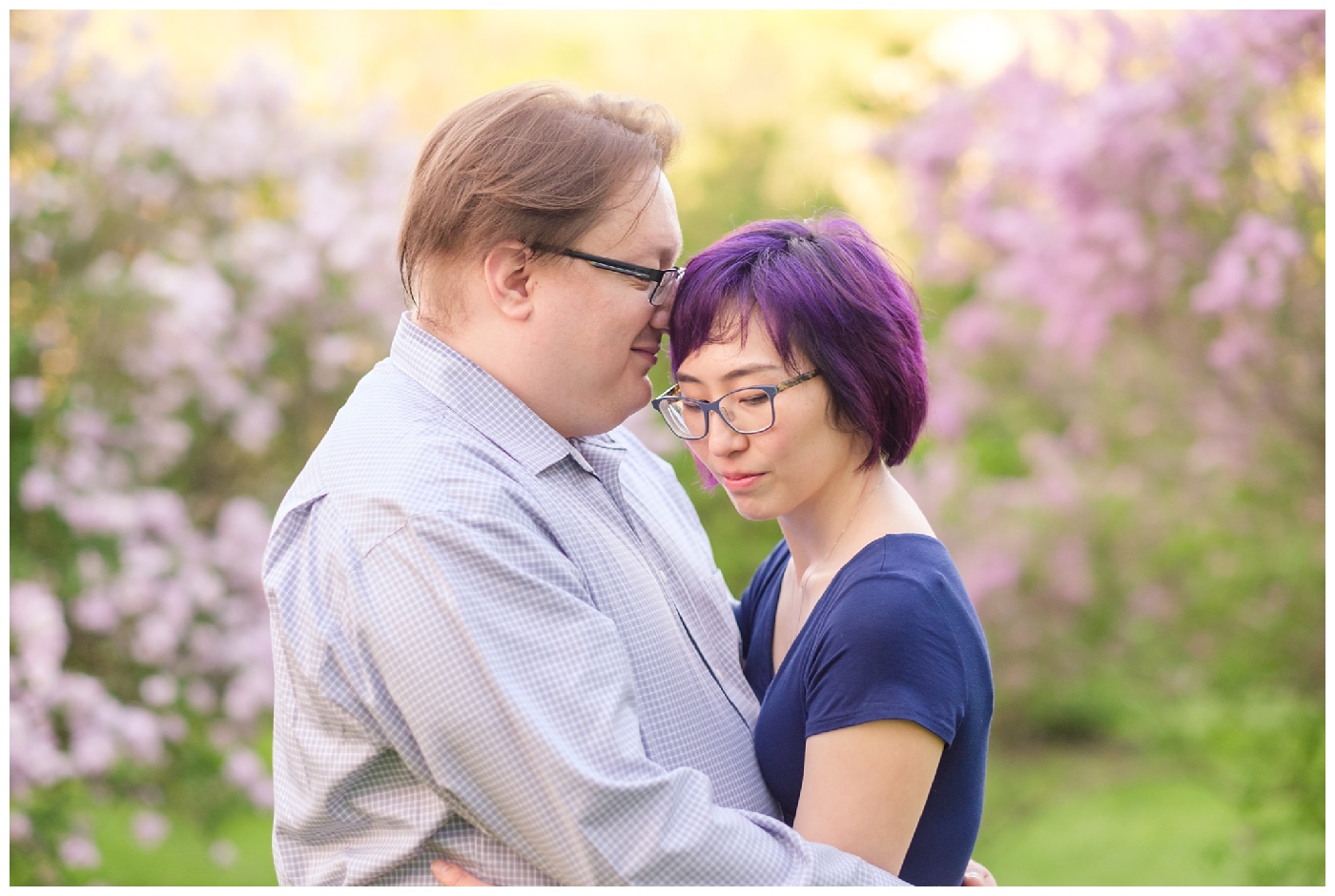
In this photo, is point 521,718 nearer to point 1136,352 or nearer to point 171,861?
point 171,861

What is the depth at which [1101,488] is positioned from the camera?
17.8ft

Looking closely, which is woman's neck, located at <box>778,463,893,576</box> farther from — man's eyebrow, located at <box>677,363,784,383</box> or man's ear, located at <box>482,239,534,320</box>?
man's ear, located at <box>482,239,534,320</box>

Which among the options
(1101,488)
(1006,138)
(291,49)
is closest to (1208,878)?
(1101,488)

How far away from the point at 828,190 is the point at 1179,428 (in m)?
2.65

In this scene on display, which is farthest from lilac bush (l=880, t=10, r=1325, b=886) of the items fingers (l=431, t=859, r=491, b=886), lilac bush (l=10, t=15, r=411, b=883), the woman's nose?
fingers (l=431, t=859, r=491, b=886)

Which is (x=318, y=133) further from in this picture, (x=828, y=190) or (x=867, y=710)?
(x=867, y=710)

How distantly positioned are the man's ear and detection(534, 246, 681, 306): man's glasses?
0.04 m

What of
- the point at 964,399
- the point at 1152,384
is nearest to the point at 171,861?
the point at 964,399

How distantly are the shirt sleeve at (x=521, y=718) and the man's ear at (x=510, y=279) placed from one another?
1.43ft

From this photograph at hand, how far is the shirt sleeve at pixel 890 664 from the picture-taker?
5.75 feet

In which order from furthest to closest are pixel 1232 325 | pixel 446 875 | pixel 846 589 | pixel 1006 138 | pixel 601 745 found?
1. pixel 1006 138
2. pixel 1232 325
3. pixel 846 589
4. pixel 446 875
5. pixel 601 745

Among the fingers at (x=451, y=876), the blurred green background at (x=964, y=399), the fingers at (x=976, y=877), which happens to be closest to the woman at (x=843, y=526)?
the fingers at (x=976, y=877)

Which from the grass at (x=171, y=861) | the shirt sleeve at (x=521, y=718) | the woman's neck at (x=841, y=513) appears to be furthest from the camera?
the grass at (x=171, y=861)

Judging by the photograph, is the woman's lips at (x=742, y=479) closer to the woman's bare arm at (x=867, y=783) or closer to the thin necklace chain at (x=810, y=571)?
the thin necklace chain at (x=810, y=571)
